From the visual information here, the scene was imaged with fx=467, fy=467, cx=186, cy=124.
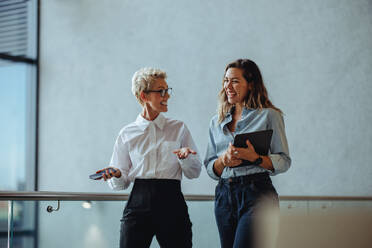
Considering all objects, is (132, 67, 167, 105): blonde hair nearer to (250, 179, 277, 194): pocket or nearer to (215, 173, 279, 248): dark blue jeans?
(215, 173, 279, 248): dark blue jeans

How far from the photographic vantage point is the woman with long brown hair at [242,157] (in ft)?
6.71

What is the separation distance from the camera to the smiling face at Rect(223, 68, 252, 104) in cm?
223

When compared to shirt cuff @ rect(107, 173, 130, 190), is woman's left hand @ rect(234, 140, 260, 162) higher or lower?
higher

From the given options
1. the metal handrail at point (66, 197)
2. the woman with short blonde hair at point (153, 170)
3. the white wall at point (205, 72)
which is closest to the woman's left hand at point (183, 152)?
the woman with short blonde hair at point (153, 170)

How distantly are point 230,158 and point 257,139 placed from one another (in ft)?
0.48

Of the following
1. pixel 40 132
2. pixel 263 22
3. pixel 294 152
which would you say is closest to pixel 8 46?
pixel 40 132

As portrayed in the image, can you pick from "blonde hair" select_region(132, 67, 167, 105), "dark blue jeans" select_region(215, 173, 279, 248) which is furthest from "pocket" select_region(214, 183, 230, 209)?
"blonde hair" select_region(132, 67, 167, 105)

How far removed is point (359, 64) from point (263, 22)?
46.2 inches

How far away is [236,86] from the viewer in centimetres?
223

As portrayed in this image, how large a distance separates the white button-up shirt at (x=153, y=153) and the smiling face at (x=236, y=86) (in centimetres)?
36

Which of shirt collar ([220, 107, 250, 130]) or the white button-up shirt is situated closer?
shirt collar ([220, 107, 250, 130])

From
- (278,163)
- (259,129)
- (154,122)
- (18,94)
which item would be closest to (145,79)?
(154,122)

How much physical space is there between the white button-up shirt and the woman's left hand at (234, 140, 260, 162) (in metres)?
0.36

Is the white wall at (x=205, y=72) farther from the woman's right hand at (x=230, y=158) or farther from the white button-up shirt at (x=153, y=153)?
the woman's right hand at (x=230, y=158)
